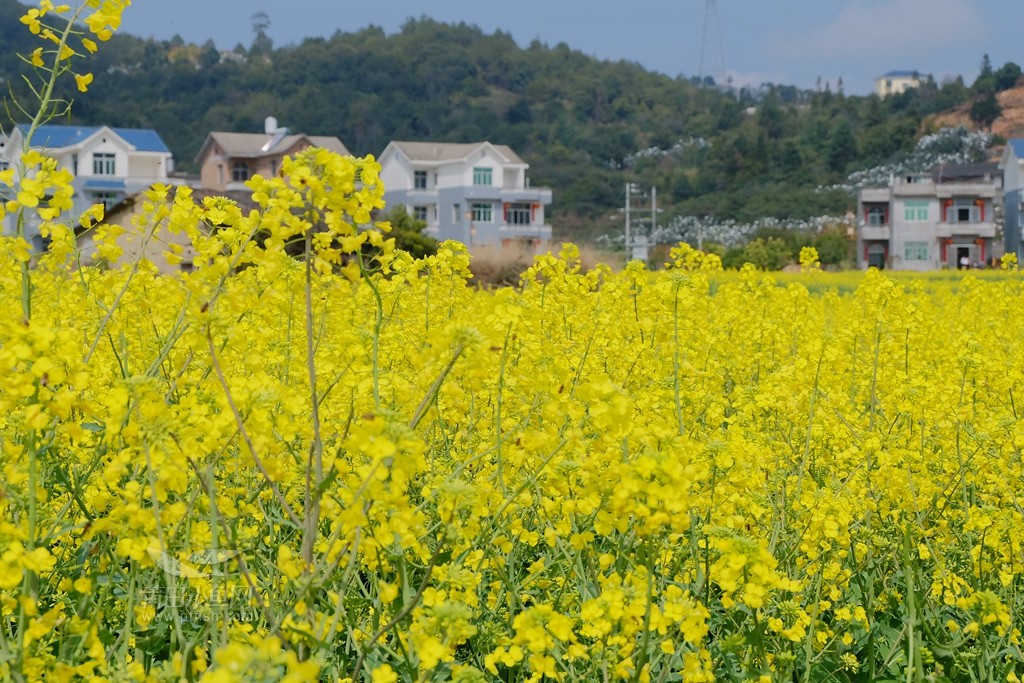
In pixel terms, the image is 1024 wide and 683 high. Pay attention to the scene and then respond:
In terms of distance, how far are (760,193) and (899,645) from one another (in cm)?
7617

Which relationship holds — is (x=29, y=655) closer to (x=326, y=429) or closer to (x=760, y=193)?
(x=326, y=429)

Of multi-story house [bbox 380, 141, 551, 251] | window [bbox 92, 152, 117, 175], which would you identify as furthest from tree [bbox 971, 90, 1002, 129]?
window [bbox 92, 152, 117, 175]

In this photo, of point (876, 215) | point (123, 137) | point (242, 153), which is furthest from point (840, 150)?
point (123, 137)

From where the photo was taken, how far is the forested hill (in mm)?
81938

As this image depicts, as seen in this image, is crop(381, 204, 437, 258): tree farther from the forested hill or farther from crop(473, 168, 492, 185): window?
the forested hill

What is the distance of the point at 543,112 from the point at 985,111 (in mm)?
39767

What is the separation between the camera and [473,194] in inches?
1956

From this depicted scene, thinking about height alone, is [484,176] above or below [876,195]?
above

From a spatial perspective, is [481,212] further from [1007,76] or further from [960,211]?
[1007,76]

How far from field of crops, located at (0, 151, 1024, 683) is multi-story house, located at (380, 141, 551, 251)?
44191 millimetres

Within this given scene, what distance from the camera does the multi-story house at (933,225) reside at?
5475cm

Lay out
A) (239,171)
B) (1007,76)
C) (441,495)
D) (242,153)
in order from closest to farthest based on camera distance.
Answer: (441,495)
(242,153)
(239,171)
(1007,76)

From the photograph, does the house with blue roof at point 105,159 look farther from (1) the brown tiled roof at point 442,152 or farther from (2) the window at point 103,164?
(1) the brown tiled roof at point 442,152

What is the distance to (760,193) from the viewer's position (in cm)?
7712
